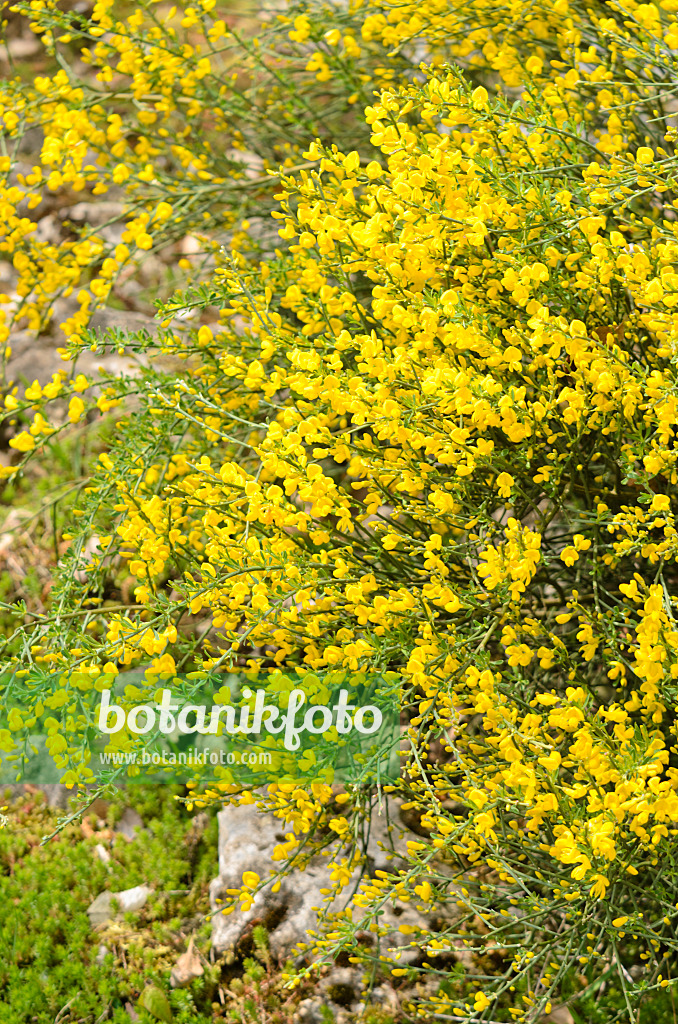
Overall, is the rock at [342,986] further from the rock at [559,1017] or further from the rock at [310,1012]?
the rock at [559,1017]

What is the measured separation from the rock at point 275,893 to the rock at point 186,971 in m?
0.07

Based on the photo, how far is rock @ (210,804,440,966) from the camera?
2.65m

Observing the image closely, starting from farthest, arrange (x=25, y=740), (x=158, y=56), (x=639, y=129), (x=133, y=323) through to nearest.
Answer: (x=133, y=323) < (x=158, y=56) < (x=639, y=129) < (x=25, y=740)

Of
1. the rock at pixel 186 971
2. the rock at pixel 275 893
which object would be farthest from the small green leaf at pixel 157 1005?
the rock at pixel 275 893

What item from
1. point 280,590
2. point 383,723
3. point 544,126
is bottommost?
point 383,723

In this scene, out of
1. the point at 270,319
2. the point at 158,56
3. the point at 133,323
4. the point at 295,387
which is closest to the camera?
the point at 295,387

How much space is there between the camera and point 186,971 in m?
2.60

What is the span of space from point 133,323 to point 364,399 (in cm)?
275

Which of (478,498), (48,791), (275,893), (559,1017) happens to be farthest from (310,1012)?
(478,498)

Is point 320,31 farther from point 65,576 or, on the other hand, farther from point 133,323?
point 65,576

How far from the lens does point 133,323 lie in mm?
4352

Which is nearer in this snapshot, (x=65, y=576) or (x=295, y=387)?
(x=295, y=387)

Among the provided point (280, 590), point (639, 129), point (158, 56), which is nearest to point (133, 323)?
point (158, 56)

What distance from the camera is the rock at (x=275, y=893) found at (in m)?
2.65
